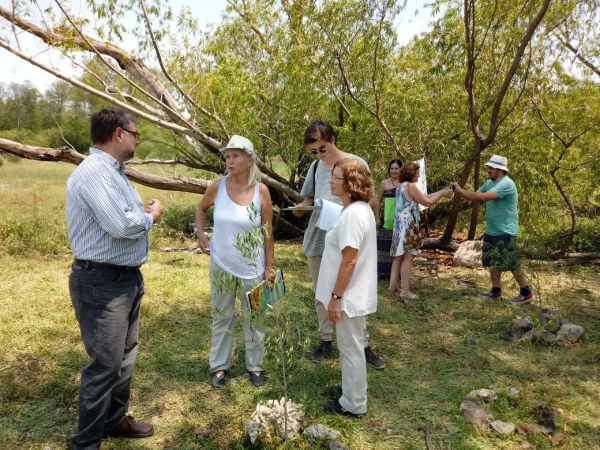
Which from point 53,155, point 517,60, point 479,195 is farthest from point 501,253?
point 53,155

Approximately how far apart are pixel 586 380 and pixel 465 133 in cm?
565

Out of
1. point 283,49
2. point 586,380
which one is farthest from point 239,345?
point 283,49

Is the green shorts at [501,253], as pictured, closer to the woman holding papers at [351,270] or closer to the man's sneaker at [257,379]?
the woman holding papers at [351,270]

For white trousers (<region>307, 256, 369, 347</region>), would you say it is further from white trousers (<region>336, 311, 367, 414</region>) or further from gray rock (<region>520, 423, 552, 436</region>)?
gray rock (<region>520, 423, 552, 436</region>)

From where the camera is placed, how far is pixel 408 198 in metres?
5.84

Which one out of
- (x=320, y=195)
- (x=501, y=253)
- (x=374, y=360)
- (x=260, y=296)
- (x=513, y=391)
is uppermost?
(x=320, y=195)

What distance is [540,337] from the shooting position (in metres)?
4.45

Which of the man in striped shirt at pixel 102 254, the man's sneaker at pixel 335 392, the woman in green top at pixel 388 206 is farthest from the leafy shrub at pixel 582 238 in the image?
the man in striped shirt at pixel 102 254

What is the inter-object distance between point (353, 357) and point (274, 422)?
0.66 meters

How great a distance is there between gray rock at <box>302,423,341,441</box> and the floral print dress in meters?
3.38

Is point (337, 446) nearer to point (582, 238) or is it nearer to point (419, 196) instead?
point (419, 196)

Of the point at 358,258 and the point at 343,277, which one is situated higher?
the point at 358,258

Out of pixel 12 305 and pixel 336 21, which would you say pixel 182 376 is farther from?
pixel 336 21

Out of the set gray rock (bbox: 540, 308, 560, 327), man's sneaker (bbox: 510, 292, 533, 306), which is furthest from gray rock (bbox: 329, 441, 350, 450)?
man's sneaker (bbox: 510, 292, 533, 306)
